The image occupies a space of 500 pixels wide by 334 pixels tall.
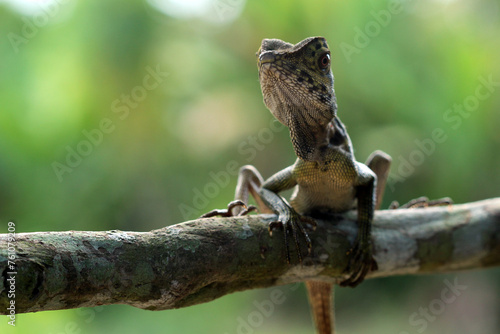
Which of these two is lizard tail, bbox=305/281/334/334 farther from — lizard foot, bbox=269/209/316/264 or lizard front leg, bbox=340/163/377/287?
lizard foot, bbox=269/209/316/264

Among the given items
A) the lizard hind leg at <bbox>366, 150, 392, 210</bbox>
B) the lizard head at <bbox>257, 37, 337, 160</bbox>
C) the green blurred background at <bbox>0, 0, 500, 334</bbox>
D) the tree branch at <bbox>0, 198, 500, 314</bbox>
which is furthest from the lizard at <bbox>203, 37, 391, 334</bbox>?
the green blurred background at <bbox>0, 0, 500, 334</bbox>

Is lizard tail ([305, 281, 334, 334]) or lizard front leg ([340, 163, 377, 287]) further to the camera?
lizard tail ([305, 281, 334, 334])

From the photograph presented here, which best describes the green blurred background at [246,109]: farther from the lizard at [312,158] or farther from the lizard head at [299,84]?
the lizard head at [299,84]

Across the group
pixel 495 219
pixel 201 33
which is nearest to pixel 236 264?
pixel 495 219

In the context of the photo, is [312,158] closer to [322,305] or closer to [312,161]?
[312,161]

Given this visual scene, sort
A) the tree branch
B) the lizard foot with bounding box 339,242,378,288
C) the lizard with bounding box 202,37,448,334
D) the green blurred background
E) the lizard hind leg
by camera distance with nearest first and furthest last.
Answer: the tree branch → the lizard with bounding box 202,37,448,334 → the lizard foot with bounding box 339,242,378,288 → the lizard hind leg → the green blurred background

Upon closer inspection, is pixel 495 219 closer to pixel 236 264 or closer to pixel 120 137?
pixel 236 264

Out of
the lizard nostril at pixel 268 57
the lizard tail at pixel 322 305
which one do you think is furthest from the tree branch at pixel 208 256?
the lizard nostril at pixel 268 57
